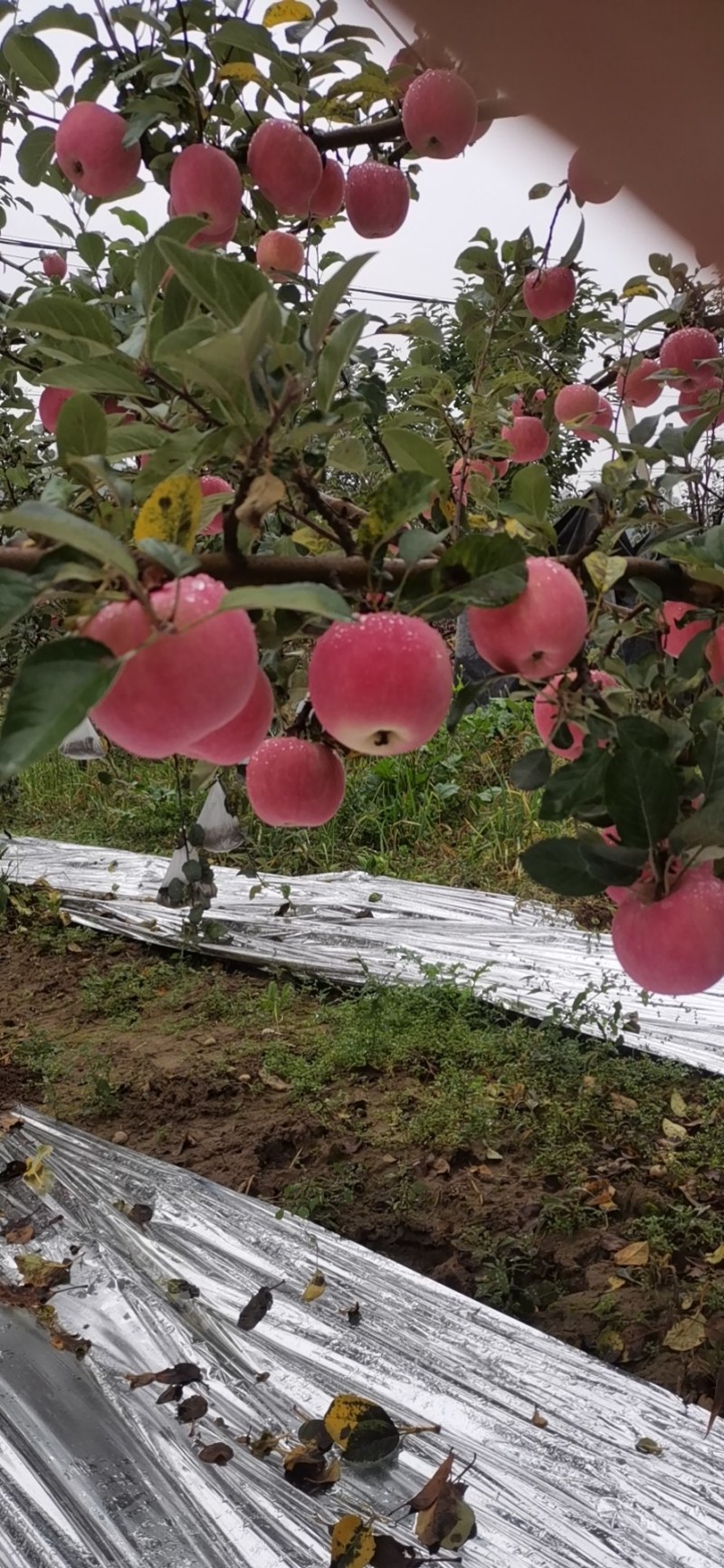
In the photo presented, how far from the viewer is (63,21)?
101cm

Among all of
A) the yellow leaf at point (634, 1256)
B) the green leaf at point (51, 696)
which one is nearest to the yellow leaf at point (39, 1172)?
the yellow leaf at point (634, 1256)

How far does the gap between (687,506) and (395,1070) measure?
4.33ft

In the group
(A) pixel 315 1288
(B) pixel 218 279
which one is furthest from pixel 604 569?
(A) pixel 315 1288

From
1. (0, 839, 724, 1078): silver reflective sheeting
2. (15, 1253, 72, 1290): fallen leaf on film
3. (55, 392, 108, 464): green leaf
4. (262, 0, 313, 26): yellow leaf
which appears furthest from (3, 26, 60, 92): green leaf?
(15, 1253, 72, 1290): fallen leaf on film

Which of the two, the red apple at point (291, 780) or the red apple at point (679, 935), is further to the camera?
the red apple at point (291, 780)

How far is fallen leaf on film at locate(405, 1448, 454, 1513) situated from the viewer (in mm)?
1119

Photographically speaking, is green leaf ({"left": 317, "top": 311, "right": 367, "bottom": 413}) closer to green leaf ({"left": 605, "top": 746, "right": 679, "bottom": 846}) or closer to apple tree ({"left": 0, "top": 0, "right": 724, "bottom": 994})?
apple tree ({"left": 0, "top": 0, "right": 724, "bottom": 994})

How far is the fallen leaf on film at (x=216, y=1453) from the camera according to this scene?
1186 mm

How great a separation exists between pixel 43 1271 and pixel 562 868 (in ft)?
4.00

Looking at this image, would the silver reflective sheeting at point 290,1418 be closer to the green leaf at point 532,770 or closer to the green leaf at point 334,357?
the green leaf at point 532,770

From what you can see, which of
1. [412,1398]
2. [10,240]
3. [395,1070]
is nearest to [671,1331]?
[412,1398]

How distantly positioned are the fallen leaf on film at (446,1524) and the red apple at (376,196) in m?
1.36

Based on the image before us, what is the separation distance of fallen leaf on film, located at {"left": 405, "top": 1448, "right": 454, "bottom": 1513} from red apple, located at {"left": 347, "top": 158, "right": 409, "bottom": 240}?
1350 mm

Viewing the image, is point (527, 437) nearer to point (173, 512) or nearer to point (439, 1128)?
point (173, 512)
